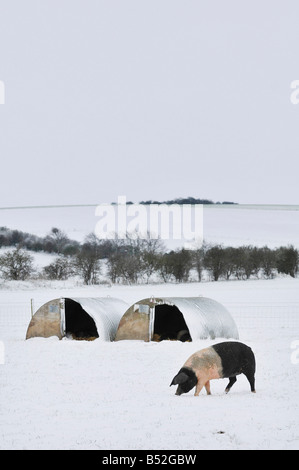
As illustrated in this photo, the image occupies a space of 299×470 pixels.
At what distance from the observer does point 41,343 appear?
1566 cm

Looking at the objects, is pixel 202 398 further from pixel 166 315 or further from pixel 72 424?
pixel 166 315

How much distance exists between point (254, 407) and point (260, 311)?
1997cm

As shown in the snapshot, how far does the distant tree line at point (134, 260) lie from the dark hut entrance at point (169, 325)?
83.8ft

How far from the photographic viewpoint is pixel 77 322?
18438 millimetres

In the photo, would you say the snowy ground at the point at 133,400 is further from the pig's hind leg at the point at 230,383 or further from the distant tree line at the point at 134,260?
the distant tree line at the point at 134,260

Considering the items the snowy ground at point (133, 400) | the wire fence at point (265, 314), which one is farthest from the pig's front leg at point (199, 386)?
the wire fence at point (265, 314)

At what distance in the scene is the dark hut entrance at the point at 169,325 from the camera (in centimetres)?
1686

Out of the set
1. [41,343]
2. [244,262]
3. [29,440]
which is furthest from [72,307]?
[244,262]

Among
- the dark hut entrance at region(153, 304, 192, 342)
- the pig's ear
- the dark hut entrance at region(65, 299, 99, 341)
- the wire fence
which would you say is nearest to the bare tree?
the wire fence

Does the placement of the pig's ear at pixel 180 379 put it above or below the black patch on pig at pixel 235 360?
below

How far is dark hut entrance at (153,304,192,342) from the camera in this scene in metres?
16.9

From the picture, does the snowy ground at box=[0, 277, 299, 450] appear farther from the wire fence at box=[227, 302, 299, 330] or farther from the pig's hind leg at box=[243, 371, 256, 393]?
the wire fence at box=[227, 302, 299, 330]

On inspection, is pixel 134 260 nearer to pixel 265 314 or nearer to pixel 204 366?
pixel 265 314

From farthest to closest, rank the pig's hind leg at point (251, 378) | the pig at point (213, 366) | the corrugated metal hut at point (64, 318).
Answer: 1. the corrugated metal hut at point (64, 318)
2. the pig's hind leg at point (251, 378)
3. the pig at point (213, 366)
